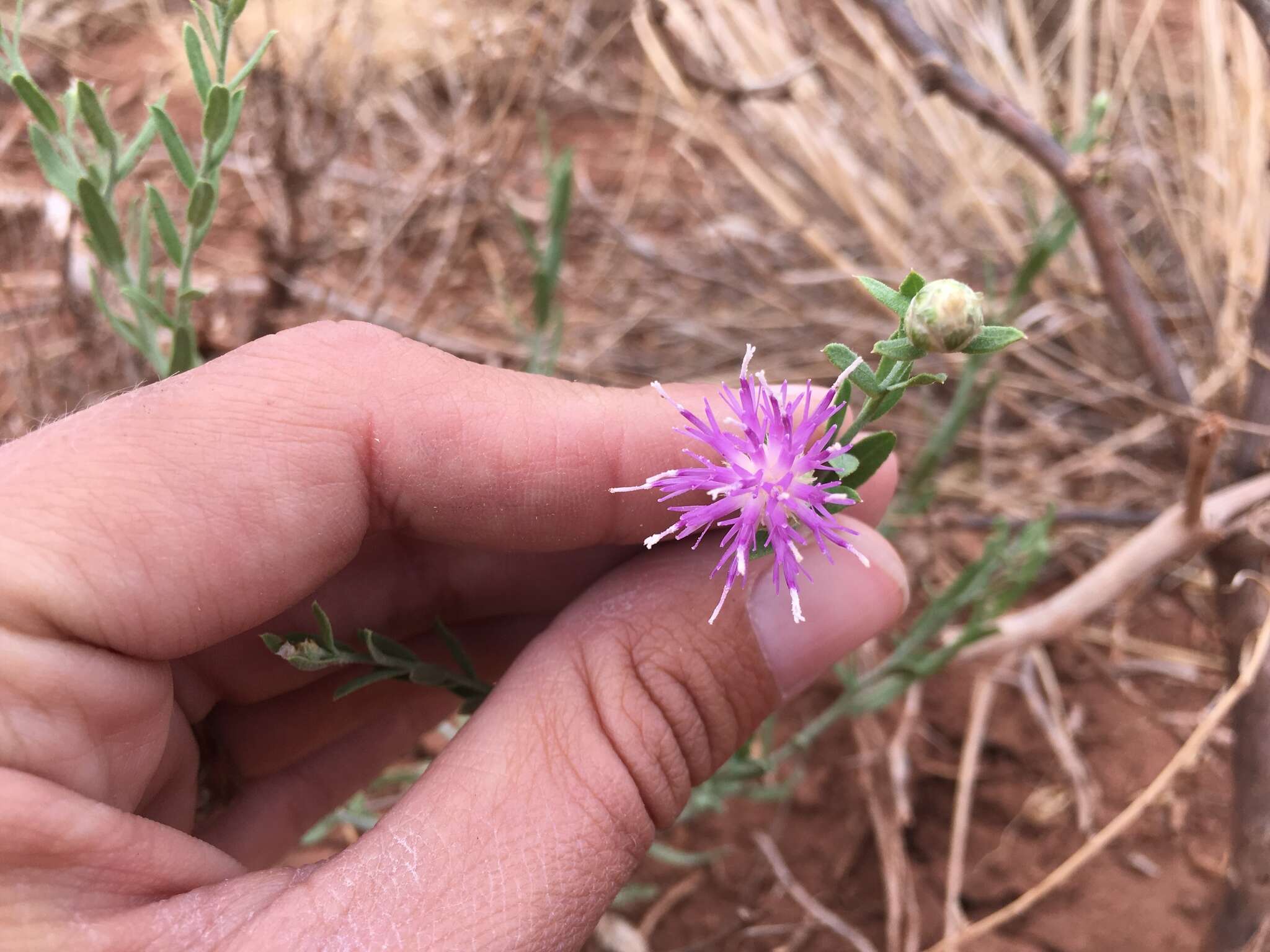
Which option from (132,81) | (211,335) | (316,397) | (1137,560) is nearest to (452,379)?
(316,397)

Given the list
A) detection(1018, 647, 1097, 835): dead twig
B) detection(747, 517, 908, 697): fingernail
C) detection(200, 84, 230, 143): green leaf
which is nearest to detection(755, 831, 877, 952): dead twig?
detection(1018, 647, 1097, 835): dead twig

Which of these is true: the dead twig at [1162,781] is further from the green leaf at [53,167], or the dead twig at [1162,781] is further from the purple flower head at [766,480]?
the green leaf at [53,167]

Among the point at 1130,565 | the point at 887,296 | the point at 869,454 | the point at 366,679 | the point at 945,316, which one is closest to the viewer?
the point at 945,316

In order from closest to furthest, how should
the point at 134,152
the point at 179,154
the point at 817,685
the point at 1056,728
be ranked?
the point at 179,154 → the point at 134,152 → the point at 1056,728 → the point at 817,685

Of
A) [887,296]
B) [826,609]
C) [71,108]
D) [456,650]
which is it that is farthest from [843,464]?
[71,108]

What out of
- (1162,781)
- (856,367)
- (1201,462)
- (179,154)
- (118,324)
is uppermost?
Answer: (179,154)

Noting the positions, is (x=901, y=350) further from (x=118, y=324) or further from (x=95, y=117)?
(x=118, y=324)
